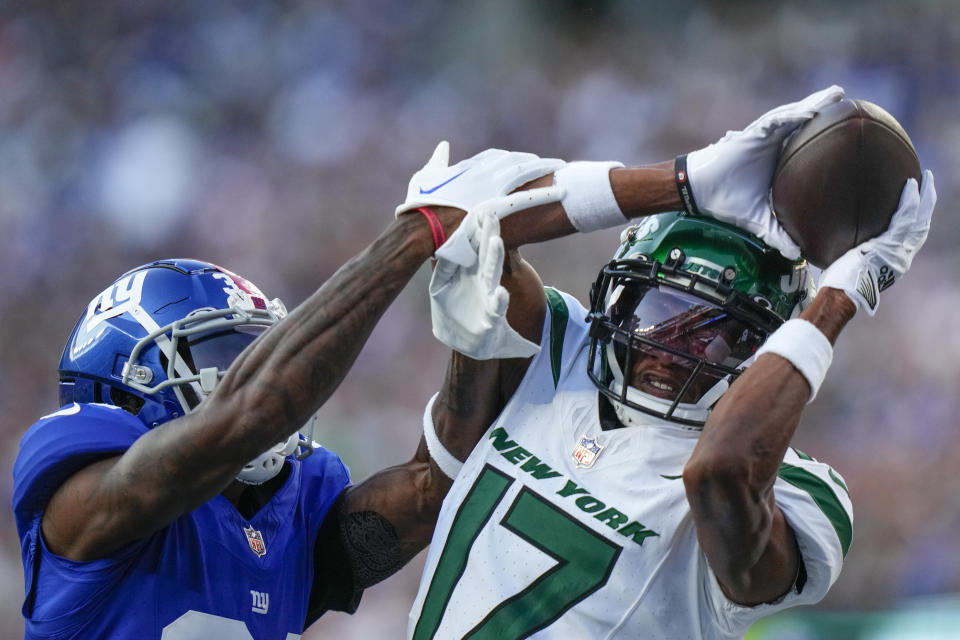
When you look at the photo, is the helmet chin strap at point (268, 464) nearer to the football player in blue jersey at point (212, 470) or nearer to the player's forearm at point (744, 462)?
the football player in blue jersey at point (212, 470)

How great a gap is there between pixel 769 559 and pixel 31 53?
5613mm

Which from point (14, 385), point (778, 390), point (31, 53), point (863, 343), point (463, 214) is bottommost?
point (863, 343)

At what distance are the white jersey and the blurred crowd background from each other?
9.91 ft

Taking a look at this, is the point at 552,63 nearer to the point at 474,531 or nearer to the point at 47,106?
the point at 47,106

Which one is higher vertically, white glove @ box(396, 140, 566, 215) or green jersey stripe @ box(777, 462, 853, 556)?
white glove @ box(396, 140, 566, 215)

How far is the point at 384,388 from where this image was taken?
18.5 feet

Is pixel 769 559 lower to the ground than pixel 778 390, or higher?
lower

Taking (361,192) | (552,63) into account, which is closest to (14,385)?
(361,192)

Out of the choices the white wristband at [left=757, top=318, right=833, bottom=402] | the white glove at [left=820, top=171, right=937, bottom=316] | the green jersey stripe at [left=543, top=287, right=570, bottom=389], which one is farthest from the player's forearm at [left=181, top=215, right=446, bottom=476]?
the white glove at [left=820, top=171, right=937, bottom=316]

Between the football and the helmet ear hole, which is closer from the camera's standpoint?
the football

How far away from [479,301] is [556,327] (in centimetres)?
40

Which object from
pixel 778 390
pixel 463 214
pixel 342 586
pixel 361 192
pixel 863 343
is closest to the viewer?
pixel 778 390

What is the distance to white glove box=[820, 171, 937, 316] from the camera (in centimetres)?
215

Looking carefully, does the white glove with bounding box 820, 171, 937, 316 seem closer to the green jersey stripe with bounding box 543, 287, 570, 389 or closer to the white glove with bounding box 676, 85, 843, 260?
the white glove with bounding box 676, 85, 843, 260
